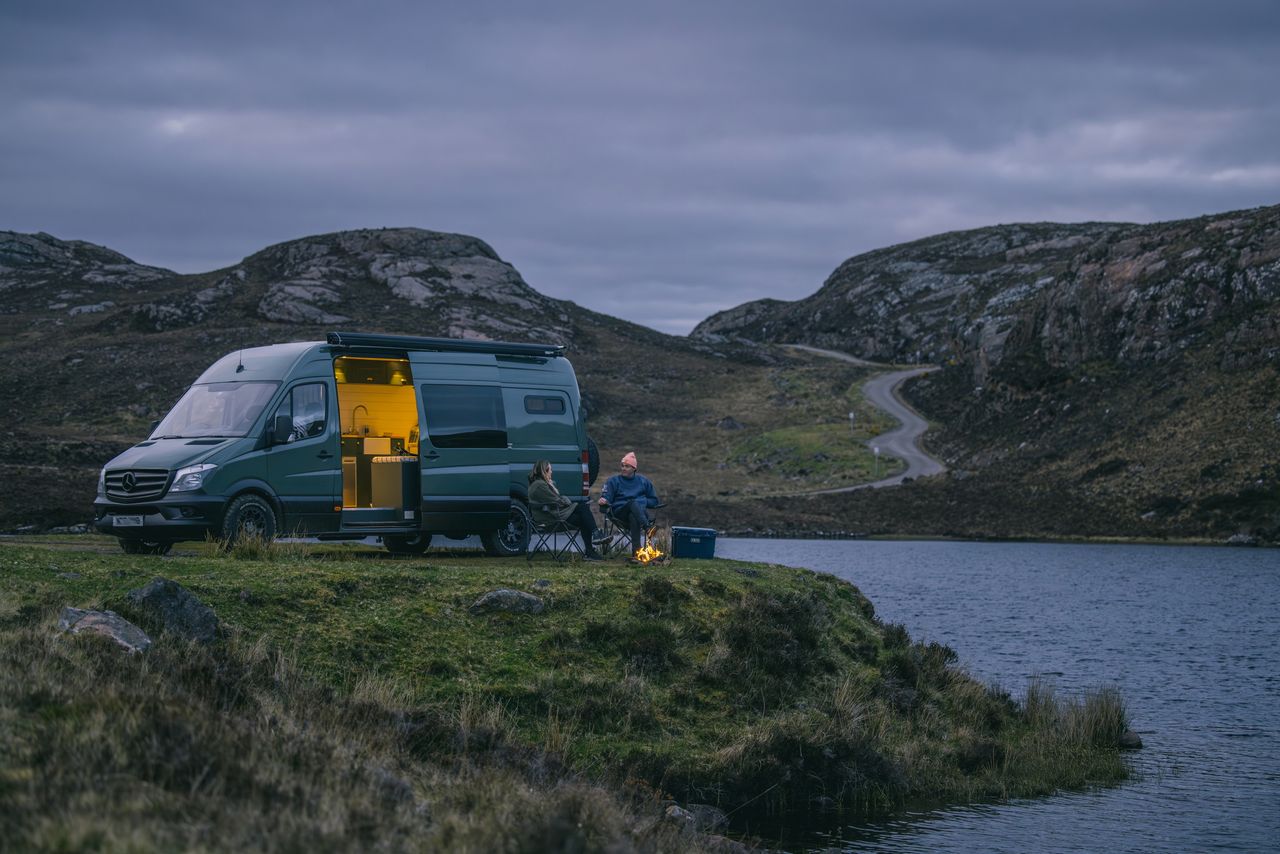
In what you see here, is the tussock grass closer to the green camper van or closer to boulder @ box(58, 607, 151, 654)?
boulder @ box(58, 607, 151, 654)

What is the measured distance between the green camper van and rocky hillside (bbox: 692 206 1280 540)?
204ft

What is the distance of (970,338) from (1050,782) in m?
117

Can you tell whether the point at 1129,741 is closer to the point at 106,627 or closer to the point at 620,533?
the point at 620,533

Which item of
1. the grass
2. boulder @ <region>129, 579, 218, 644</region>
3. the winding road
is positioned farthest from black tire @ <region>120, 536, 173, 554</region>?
the winding road

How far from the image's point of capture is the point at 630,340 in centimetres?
14425

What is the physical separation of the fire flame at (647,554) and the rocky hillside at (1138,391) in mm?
61422

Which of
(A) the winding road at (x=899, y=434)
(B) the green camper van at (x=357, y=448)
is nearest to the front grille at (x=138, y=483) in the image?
(B) the green camper van at (x=357, y=448)

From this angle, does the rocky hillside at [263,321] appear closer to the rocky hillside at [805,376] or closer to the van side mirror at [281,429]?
the rocky hillside at [805,376]

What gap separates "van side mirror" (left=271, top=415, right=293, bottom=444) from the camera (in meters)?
18.4

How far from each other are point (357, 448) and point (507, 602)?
20.6 feet

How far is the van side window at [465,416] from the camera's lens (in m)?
20.5

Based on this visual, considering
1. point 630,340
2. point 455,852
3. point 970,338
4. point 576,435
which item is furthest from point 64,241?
point 455,852

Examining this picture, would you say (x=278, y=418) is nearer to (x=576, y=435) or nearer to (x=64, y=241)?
(x=576, y=435)

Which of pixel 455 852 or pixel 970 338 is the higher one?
pixel 970 338
